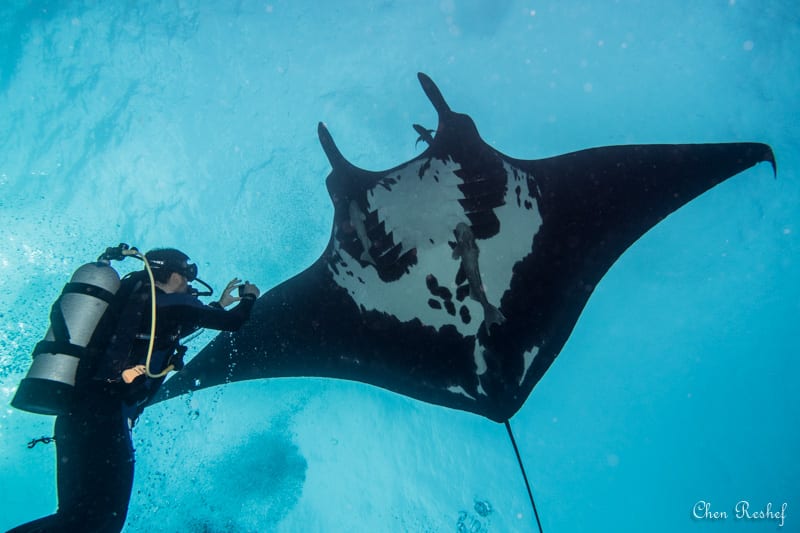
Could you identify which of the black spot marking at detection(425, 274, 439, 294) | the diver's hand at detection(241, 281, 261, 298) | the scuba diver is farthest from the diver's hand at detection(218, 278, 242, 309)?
the black spot marking at detection(425, 274, 439, 294)

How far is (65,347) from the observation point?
289 centimetres

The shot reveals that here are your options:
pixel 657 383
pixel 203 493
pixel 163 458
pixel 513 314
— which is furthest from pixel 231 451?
pixel 657 383

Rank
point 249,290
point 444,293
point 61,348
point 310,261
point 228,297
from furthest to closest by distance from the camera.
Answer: point 310,261, point 444,293, point 228,297, point 249,290, point 61,348

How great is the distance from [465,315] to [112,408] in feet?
10.6

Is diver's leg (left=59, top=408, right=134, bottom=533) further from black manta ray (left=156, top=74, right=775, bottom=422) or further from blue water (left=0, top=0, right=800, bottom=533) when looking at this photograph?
blue water (left=0, top=0, right=800, bottom=533)

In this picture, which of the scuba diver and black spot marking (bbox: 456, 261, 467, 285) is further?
black spot marking (bbox: 456, 261, 467, 285)

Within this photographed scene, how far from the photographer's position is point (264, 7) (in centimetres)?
1005

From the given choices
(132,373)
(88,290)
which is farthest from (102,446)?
(88,290)

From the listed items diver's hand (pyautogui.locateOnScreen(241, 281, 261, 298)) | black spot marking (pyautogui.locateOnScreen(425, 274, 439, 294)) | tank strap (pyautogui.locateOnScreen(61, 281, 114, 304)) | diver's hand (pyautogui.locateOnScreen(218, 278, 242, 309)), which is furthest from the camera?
black spot marking (pyautogui.locateOnScreen(425, 274, 439, 294))

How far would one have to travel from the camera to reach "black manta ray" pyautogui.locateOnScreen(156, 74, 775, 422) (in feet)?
12.9

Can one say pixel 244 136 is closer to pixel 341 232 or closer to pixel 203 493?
pixel 341 232

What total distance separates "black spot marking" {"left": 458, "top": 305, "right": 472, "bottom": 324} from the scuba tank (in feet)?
10.5

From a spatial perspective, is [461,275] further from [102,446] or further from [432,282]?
[102,446]

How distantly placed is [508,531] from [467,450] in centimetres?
419
